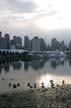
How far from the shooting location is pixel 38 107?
20016 millimetres

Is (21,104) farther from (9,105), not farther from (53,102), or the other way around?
(53,102)

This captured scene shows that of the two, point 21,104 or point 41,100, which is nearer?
point 21,104

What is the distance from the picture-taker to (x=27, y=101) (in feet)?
74.9

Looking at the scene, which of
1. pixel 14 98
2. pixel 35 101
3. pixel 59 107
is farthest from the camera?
pixel 14 98

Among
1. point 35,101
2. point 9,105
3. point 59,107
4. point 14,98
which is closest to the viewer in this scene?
point 59,107

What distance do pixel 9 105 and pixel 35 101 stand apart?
96.3 inches

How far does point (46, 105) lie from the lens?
20859 mm

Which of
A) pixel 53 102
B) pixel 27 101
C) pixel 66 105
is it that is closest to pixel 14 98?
→ pixel 27 101

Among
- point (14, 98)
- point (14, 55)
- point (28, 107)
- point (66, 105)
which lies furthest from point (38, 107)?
point (14, 55)

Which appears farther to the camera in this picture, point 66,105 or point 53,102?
point 53,102

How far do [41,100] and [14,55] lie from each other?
140 meters

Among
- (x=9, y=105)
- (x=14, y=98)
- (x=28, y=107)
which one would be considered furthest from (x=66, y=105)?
(x=14, y=98)

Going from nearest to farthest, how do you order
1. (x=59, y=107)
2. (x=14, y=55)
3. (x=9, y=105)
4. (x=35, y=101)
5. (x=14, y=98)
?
(x=59, y=107) < (x=9, y=105) < (x=35, y=101) < (x=14, y=98) < (x=14, y=55)

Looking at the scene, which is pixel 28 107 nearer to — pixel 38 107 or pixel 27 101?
pixel 38 107
